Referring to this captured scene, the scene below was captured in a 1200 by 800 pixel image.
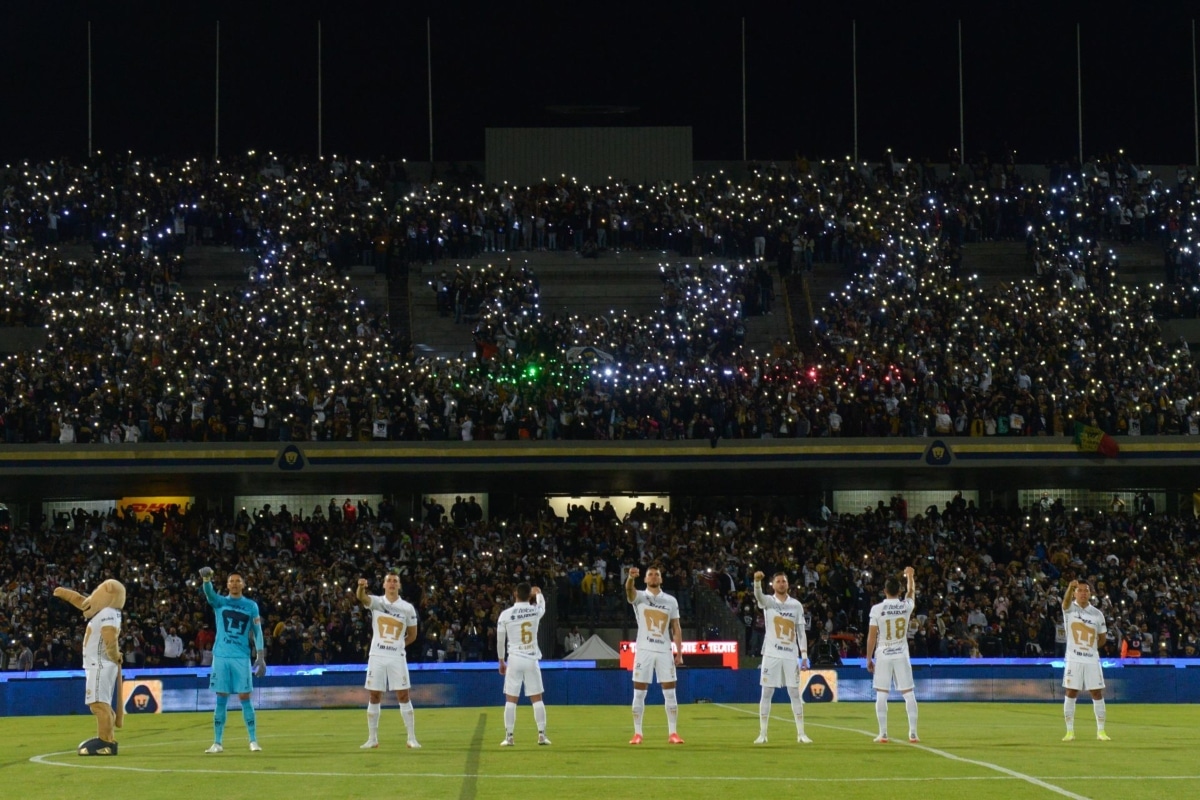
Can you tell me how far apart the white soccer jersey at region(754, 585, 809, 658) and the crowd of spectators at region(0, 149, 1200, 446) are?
22.9 m

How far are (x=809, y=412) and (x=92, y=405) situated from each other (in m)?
20.5

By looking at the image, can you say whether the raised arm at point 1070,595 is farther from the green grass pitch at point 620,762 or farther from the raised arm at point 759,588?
the raised arm at point 759,588

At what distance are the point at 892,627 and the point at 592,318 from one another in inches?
1100

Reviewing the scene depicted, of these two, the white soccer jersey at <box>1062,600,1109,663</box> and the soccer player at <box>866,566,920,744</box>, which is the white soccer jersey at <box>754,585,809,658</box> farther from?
the white soccer jersey at <box>1062,600,1109,663</box>

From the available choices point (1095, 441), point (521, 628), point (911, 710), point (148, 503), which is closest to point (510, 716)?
point (521, 628)

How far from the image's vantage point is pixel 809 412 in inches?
1698

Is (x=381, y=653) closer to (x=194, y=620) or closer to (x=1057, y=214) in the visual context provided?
(x=194, y=620)

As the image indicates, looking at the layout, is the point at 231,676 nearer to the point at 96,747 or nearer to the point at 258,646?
the point at 258,646

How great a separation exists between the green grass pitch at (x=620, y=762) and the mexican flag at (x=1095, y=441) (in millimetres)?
17097

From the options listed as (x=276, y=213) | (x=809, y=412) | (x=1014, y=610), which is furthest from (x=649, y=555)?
(x=276, y=213)

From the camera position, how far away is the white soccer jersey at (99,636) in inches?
682

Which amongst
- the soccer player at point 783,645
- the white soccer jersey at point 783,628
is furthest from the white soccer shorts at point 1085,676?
the white soccer jersey at point 783,628

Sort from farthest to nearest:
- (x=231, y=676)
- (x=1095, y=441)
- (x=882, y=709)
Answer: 1. (x=1095, y=441)
2. (x=882, y=709)
3. (x=231, y=676)

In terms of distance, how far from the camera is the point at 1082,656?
2091 cm
